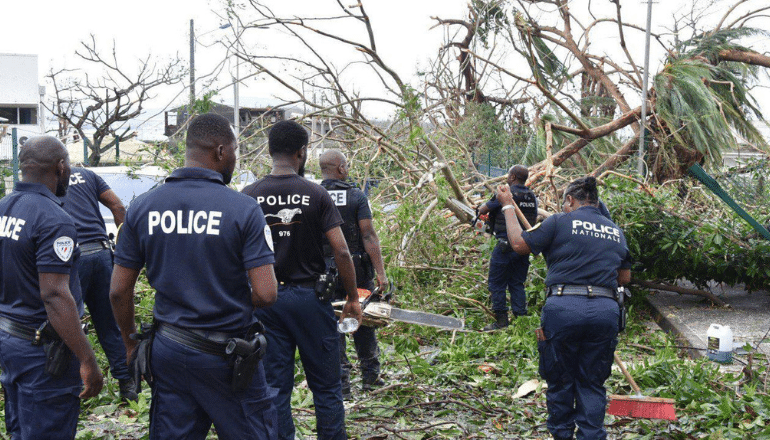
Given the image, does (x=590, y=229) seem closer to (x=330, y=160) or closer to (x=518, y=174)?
(x=330, y=160)

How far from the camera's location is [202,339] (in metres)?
2.76

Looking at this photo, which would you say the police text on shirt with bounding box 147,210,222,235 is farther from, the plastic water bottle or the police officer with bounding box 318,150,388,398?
the police officer with bounding box 318,150,388,398

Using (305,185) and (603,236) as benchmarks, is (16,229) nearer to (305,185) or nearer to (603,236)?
(305,185)

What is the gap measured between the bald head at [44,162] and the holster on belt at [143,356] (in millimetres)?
961

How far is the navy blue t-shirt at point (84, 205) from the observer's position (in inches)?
194

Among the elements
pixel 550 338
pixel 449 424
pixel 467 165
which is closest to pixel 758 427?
pixel 550 338

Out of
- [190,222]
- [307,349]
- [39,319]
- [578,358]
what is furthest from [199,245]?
[578,358]

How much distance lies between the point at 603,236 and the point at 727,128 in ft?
21.4

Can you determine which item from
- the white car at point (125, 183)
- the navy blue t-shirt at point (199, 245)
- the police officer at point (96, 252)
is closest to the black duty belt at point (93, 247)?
the police officer at point (96, 252)

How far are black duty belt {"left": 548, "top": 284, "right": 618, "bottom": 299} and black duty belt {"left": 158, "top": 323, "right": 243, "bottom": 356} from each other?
2.27m

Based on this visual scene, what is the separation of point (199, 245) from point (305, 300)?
109 centimetres

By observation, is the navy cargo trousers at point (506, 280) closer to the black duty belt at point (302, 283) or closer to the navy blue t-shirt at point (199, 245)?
the black duty belt at point (302, 283)

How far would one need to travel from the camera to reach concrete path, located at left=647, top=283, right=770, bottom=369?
22.1 feet

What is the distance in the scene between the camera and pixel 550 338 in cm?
432
